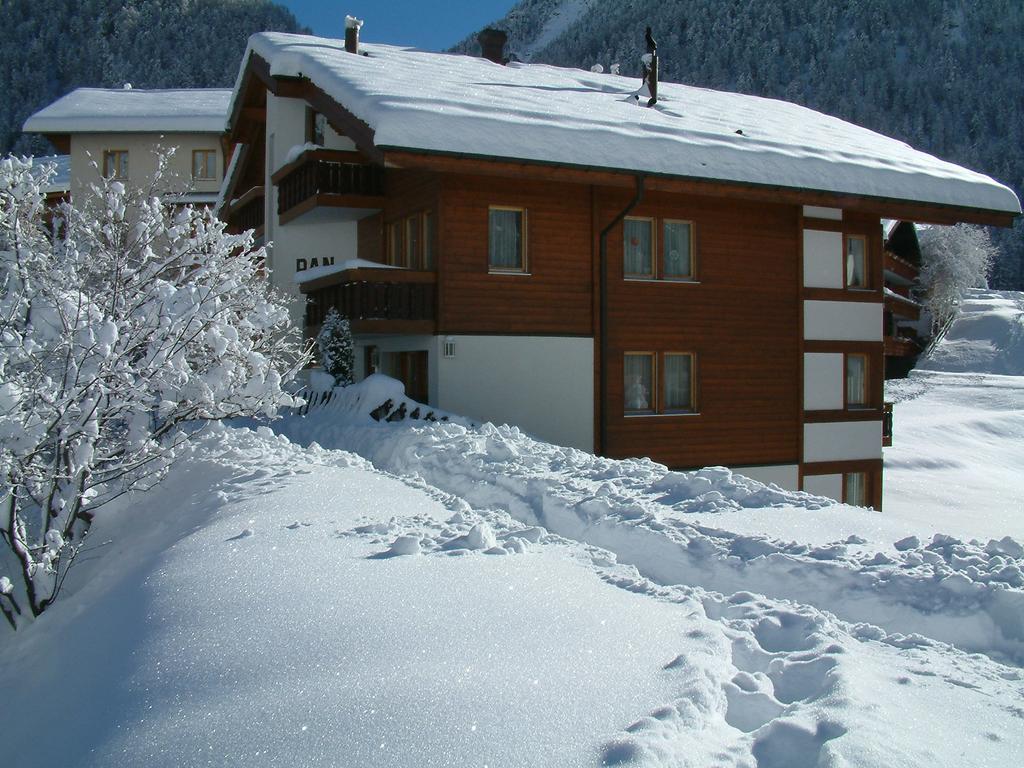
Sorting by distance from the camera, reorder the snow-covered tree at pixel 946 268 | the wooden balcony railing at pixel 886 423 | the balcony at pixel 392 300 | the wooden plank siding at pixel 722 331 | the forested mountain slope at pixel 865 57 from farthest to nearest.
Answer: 1. the forested mountain slope at pixel 865 57
2. the snow-covered tree at pixel 946 268
3. the wooden balcony railing at pixel 886 423
4. the wooden plank siding at pixel 722 331
5. the balcony at pixel 392 300

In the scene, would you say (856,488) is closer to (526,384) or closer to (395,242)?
(526,384)

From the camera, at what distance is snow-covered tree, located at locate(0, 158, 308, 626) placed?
6.27m

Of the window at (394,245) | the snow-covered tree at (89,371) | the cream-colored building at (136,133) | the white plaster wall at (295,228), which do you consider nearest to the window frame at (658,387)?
the window at (394,245)

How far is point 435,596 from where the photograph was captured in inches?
195

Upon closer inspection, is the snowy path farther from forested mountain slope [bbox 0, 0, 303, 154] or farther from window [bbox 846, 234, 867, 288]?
forested mountain slope [bbox 0, 0, 303, 154]

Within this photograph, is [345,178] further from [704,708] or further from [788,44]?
[788,44]

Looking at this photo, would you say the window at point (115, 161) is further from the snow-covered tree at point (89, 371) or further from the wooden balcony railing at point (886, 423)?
the snow-covered tree at point (89, 371)

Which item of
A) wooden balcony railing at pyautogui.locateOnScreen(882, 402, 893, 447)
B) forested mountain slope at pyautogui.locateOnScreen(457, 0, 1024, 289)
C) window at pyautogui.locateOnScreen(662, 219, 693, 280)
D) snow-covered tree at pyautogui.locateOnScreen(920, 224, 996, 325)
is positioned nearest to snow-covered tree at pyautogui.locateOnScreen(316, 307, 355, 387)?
window at pyautogui.locateOnScreen(662, 219, 693, 280)

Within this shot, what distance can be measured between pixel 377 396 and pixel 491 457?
4.00 metres

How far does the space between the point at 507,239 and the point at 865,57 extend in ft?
432

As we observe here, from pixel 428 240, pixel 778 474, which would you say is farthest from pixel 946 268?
pixel 428 240

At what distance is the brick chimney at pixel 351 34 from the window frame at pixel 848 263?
10.2 metres

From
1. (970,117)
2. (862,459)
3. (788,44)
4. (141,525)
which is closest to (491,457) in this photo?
(141,525)

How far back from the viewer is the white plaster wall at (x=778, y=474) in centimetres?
1691
